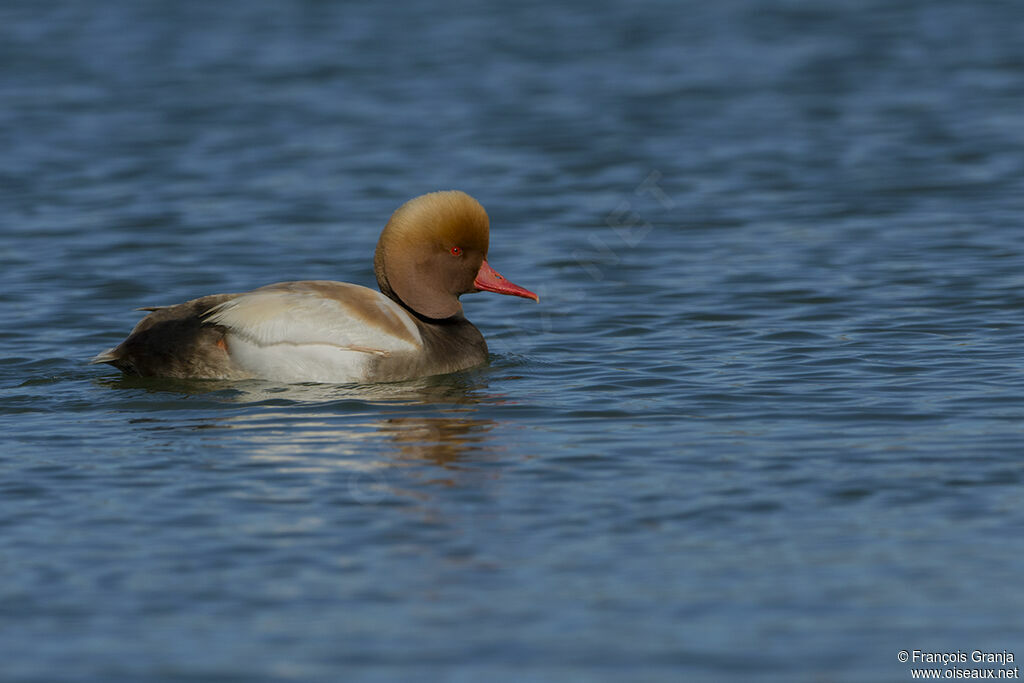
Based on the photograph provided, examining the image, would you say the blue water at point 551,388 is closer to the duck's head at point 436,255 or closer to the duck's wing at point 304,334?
the duck's wing at point 304,334

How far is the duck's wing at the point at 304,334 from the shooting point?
964 cm

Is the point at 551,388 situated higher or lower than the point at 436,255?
lower

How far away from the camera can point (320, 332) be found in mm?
9664

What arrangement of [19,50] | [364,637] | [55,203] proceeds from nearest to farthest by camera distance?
[364,637] → [55,203] → [19,50]

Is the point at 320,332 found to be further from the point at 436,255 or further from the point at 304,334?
the point at 436,255

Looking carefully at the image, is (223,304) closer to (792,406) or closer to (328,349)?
(328,349)

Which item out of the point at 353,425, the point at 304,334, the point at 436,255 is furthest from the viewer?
the point at 436,255

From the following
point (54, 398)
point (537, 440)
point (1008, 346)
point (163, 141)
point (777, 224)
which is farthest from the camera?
point (163, 141)

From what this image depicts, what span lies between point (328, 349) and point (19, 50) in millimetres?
17088

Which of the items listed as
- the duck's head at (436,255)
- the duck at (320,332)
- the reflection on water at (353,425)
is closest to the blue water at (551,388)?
the reflection on water at (353,425)

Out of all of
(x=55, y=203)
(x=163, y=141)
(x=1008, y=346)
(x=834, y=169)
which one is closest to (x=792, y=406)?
(x=1008, y=346)

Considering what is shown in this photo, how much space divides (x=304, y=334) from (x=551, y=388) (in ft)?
5.07

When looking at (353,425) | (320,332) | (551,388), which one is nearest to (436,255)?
(320,332)

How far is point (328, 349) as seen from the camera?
31.7ft
